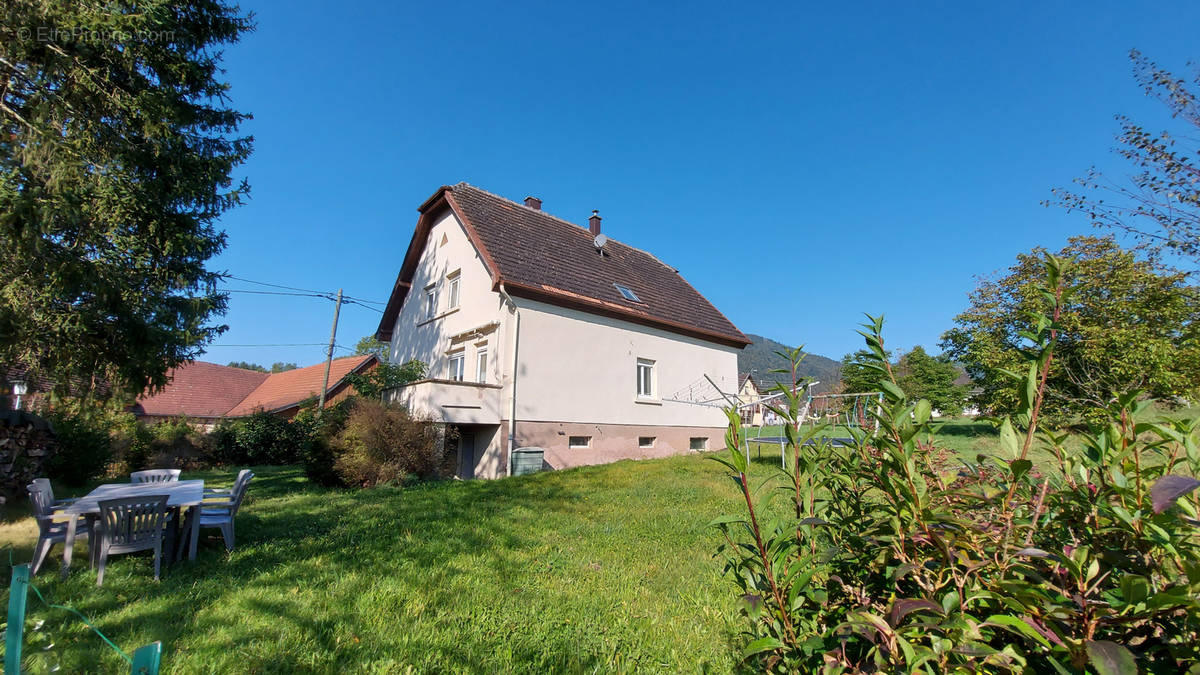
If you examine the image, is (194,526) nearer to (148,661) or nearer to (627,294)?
(148,661)

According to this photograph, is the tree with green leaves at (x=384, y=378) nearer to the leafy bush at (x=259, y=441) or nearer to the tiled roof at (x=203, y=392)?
the leafy bush at (x=259, y=441)

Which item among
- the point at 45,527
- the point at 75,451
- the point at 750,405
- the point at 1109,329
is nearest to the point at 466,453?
the point at 75,451

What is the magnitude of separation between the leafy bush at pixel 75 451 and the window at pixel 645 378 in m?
13.6

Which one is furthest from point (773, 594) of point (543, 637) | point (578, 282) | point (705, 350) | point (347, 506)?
point (705, 350)

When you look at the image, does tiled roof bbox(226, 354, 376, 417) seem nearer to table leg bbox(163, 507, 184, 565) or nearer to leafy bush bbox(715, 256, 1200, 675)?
table leg bbox(163, 507, 184, 565)

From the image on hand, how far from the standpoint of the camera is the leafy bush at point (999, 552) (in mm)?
1020

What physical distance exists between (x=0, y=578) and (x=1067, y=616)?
7.87 m

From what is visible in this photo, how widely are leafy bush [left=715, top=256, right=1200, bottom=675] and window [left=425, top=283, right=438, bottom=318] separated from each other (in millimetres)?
16539

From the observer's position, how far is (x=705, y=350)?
18078 mm

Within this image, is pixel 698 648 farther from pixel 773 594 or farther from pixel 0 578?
pixel 0 578

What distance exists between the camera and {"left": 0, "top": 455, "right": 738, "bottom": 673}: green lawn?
10.7ft

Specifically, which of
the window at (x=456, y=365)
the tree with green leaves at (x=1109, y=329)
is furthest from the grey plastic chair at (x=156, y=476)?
the tree with green leaves at (x=1109, y=329)

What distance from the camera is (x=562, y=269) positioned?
15344 mm

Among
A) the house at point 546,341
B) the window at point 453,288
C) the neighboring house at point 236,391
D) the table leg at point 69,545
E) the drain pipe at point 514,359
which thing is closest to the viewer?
the table leg at point 69,545
